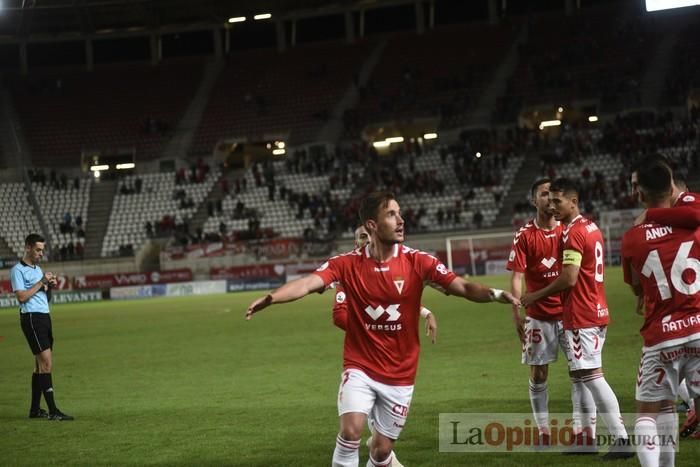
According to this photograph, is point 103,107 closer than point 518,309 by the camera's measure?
No

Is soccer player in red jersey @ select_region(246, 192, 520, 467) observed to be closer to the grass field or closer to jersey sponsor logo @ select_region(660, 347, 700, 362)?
jersey sponsor logo @ select_region(660, 347, 700, 362)

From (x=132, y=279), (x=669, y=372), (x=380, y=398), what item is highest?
(x=669, y=372)

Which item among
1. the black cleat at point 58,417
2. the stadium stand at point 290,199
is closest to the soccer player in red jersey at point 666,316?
the black cleat at point 58,417

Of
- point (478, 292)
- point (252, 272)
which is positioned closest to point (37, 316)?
point (478, 292)

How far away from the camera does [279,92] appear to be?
66.5 m

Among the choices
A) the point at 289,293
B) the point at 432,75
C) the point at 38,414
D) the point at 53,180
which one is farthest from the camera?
the point at 432,75

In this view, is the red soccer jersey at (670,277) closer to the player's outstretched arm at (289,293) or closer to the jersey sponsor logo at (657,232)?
the jersey sponsor logo at (657,232)

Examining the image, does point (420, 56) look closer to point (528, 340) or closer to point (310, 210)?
point (310, 210)

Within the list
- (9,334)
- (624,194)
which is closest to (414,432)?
(9,334)

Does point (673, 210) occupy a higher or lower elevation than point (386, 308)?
higher

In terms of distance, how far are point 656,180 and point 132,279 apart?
44765 millimetres

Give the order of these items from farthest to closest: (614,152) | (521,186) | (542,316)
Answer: (521,186)
(614,152)
(542,316)

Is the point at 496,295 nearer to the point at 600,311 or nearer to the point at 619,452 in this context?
the point at 600,311

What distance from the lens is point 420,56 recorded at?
65.4 meters
